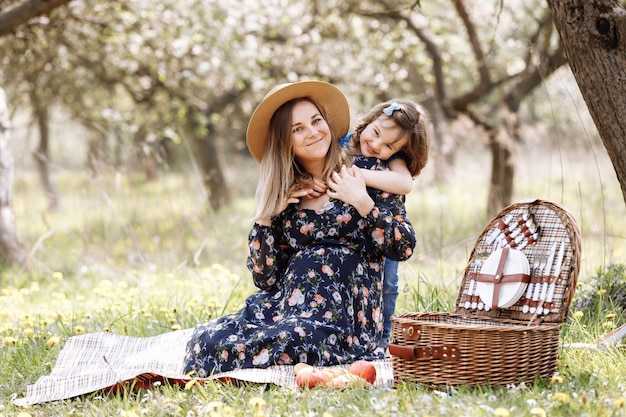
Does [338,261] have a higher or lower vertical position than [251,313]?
higher

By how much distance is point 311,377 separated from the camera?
310cm

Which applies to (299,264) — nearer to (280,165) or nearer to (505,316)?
(280,165)

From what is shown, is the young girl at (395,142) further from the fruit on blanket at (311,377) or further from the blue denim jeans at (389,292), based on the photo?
the fruit on blanket at (311,377)

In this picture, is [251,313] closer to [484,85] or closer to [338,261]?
[338,261]

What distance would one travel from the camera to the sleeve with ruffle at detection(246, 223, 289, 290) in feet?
12.2

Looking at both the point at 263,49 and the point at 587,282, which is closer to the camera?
the point at 587,282

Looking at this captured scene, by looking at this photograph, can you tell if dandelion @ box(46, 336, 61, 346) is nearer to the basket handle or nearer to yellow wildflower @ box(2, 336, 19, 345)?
yellow wildflower @ box(2, 336, 19, 345)

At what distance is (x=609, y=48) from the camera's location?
3373 mm

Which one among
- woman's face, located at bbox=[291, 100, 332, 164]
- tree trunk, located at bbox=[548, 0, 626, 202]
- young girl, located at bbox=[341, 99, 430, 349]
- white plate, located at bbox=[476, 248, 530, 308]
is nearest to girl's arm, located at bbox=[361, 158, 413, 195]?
young girl, located at bbox=[341, 99, 430, 349]

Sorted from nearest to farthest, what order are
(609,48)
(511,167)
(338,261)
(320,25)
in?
(609,48), (338,261), (511,167), (320,25)

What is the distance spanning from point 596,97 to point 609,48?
0.69 feet

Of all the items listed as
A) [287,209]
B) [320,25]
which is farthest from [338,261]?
[320,25]

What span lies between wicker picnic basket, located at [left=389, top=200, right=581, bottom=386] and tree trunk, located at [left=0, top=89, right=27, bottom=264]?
423cm

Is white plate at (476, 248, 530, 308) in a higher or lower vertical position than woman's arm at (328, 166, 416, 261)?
lower
